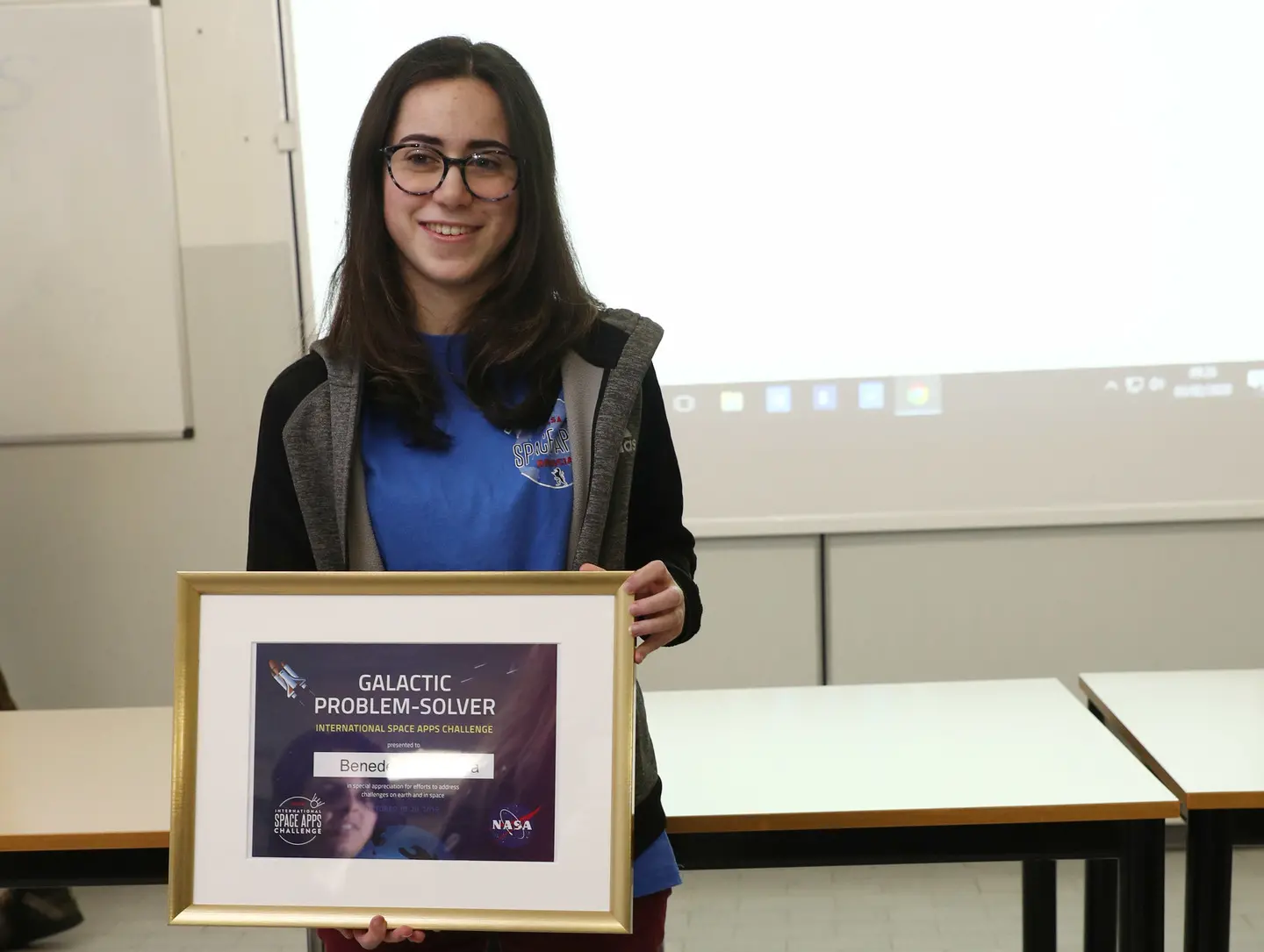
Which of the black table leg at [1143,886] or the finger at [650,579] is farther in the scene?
the black table leg at [1143,886]

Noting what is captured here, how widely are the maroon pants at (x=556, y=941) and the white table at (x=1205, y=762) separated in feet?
2.26

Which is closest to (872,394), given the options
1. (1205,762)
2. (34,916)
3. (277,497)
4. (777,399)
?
(777,399)

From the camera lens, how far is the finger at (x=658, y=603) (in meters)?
1.08

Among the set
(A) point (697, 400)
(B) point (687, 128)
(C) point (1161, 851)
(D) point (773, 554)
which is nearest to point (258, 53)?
(B) point (687, 128)

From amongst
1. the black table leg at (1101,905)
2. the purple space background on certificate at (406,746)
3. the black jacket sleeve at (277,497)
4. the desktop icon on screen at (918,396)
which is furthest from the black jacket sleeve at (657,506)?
the desktop icon on screen at (918,396)

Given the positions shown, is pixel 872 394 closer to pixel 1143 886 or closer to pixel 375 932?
pixel 1143 886

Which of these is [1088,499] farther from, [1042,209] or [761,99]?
[761,99]

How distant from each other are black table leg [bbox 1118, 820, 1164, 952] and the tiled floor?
3.70ft

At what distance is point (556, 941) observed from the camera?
117cm

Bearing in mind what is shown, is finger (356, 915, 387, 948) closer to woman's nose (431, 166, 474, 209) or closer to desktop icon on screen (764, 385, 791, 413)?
woman's nose (431, 166, 474, 209)

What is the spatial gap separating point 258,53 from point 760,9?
1.23 metres

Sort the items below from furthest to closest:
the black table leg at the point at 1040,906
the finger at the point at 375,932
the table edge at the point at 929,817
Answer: the black table leg at the point at 1040,906 → the table edge at the point at 929,817 → the finger at the point at 375,932

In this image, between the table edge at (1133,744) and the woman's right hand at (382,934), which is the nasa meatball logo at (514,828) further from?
the table edge at (1133,744)

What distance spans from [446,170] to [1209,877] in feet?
4.15
